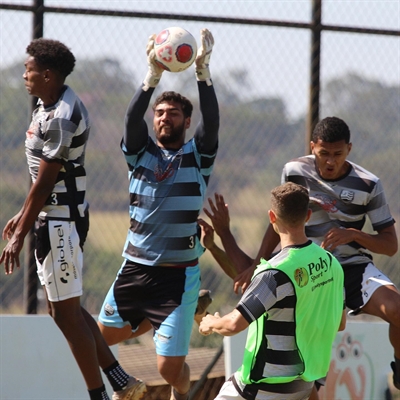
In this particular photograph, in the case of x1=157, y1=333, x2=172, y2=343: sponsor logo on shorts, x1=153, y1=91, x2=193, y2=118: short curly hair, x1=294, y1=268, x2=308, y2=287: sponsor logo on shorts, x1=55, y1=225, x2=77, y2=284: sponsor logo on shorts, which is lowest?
x1=157, y1=333, x2=172, y2=343: sponsor logo on shorts

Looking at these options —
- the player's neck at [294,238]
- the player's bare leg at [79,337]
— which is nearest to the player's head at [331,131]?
the player's neck at [294,238]

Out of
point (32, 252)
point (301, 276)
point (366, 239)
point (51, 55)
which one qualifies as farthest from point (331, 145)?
point (32, 252)

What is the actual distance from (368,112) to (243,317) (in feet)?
16.4

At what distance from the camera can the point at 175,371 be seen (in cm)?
521

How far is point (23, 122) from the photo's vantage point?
654 centimetres

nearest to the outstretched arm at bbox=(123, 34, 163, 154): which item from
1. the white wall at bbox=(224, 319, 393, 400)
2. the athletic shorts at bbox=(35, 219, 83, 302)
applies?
the athletic shorts at bbox=(35, 219, 83, 302)

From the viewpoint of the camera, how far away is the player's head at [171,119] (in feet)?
17.6

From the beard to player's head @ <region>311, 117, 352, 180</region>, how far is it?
34.8 inches

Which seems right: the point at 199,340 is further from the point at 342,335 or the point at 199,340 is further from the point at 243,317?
the point at 243,317

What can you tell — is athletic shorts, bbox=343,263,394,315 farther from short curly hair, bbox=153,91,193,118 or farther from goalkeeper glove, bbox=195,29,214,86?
goalkeeper glove, bbox=195,29,214,86

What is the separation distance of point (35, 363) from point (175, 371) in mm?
1326

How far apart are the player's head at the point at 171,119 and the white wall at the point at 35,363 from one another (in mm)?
1677

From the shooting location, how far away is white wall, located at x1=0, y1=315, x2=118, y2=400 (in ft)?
19.5

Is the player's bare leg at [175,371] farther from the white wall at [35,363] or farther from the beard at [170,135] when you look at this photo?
the beard at [170,135]
